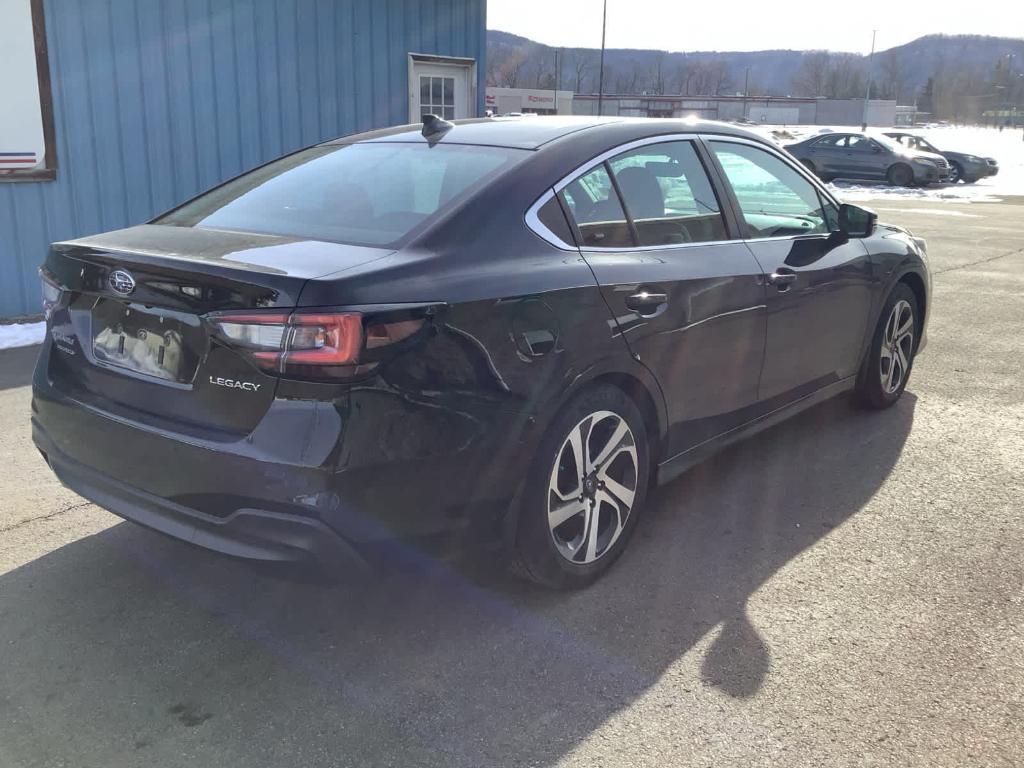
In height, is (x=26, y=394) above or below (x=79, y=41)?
below

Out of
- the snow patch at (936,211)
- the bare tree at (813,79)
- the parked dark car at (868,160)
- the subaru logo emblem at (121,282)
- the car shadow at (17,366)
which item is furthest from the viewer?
the bare tree at (813,79)

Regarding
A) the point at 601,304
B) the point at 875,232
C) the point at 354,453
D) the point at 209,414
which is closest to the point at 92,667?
the point at 209,414

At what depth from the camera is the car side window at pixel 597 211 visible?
10.7 feet

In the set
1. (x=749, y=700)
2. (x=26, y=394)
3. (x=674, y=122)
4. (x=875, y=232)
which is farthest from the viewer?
(x=26, y=394)

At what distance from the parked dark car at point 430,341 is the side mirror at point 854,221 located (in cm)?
66

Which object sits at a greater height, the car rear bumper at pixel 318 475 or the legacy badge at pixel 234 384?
the legacy badge at pixel 234 384

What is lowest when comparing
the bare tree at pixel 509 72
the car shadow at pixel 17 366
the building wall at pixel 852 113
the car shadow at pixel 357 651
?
the car shadow at pixel 17 366

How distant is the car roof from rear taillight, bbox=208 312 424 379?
119cm

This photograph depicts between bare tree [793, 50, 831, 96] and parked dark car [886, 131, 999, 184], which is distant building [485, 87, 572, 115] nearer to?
parked dark car [886, 131, 999, 184]

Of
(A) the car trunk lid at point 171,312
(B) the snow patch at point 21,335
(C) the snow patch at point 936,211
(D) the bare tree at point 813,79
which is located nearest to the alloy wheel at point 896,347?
(A) the car trunk lid at point 171,312

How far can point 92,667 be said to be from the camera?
2.84m

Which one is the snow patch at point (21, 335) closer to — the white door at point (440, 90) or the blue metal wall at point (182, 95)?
the blue metal wall at point (182, 95)

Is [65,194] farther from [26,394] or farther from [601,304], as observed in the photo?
[601,304]

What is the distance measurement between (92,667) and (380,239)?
5.14 feet
